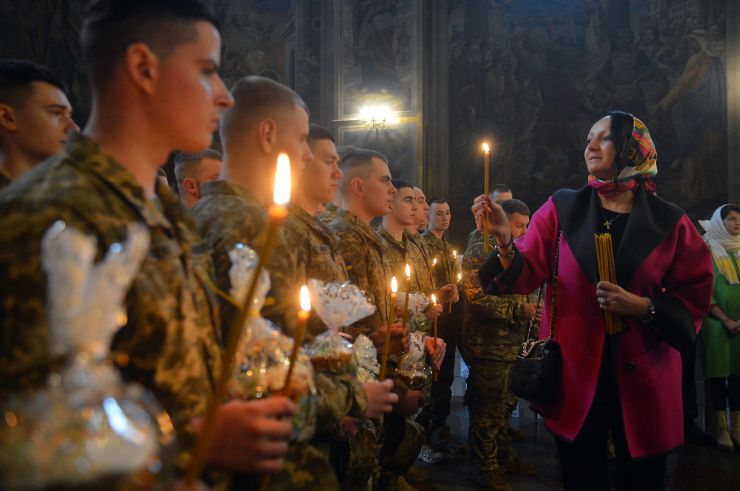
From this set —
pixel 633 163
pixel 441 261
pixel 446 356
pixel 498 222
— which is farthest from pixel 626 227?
pixel 446 356

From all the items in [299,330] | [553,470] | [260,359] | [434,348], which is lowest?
[553,470]

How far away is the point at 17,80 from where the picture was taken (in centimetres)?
251

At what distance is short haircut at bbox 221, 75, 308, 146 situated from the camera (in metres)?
2.21

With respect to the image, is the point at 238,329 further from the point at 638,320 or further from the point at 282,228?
the point at 638,320

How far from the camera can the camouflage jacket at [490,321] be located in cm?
561

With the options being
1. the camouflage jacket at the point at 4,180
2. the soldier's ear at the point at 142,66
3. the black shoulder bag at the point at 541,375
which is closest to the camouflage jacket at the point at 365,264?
the black shoulder bag at the point at 541,375

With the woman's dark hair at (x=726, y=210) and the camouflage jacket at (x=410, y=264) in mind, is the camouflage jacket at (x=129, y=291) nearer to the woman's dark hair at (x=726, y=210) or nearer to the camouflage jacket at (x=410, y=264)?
the camouflage jacket at (x=410, y=264)

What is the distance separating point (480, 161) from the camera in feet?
42.6

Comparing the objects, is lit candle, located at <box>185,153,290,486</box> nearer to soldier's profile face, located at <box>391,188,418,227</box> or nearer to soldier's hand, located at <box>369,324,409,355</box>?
soldier's hand, located at <box>369,324,409,355</box>

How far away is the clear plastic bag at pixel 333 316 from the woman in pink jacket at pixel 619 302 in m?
1.38

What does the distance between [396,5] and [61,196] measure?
13171 millimetres

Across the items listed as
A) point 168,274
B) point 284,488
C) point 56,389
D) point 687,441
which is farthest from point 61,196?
point 687,441

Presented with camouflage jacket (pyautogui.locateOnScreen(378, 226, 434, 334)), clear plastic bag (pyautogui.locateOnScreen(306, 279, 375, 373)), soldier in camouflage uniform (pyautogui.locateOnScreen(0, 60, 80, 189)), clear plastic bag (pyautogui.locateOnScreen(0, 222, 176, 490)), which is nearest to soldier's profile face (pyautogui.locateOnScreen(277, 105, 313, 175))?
clear plastic bag (pyautogui.locateOnScreen(306, 279, 375, 373))

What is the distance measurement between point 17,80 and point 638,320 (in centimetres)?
297
